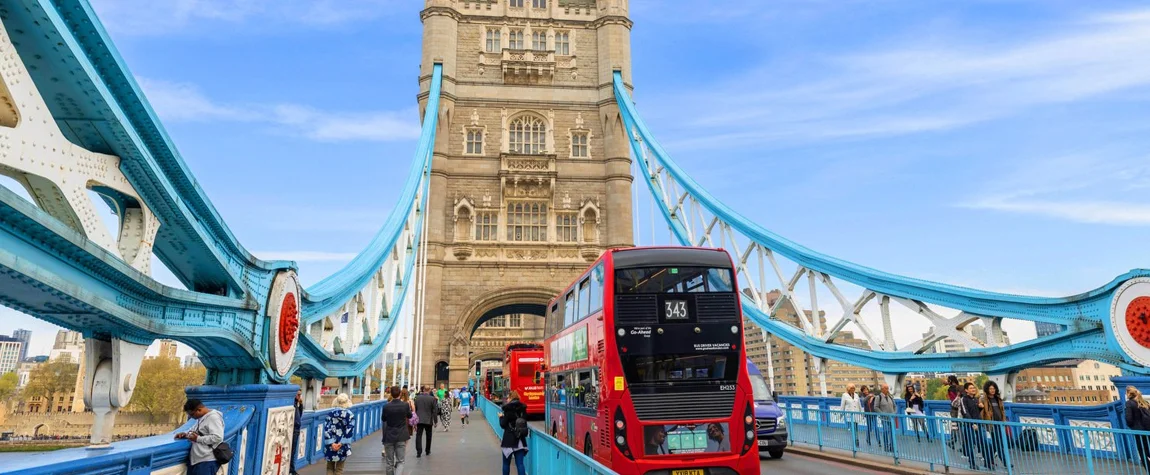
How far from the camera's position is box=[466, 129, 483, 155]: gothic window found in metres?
31.0

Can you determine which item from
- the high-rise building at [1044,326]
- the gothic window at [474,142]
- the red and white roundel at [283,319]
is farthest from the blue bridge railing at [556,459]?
the gothic window at [474,142]

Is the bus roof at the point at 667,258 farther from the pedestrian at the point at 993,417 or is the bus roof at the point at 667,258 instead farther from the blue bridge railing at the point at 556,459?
the pedestrian at the point at 993,417

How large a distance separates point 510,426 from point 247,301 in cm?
385

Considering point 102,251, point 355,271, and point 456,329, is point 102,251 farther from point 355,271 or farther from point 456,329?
point 456,329

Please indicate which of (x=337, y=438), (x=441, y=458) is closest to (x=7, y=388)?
(x=441, y=458)

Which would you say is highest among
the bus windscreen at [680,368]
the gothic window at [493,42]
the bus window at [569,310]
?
the gothic window at [493,42]

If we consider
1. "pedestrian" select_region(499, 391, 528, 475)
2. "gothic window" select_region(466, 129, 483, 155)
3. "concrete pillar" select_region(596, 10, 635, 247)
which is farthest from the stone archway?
"pedestrian" select_region(499, 391, 528, 475)

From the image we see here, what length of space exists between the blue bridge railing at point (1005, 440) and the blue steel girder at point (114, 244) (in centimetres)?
871

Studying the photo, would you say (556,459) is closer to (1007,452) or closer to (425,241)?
(1007,452)

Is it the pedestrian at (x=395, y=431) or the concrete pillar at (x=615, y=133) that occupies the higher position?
the concrete pillar at (x=615, y=133)

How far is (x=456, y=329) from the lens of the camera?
2811 centimetres

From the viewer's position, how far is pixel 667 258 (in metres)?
8.99

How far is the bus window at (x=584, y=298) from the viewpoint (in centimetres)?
1006

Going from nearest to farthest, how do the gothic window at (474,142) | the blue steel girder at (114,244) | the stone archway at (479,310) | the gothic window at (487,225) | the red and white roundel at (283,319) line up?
the blue steel girder at (114,244) → the red and white roundel at (283,319) → the stone archway at (479,310) → the gothic window at (487,225) → the gothic window at (474,142)
